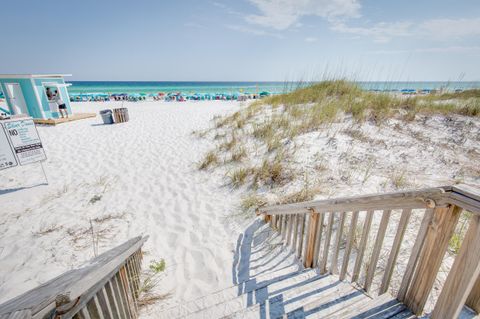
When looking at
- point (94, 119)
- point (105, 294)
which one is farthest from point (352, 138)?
point (94, 119)

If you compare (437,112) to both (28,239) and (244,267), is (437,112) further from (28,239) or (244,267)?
(28,239)

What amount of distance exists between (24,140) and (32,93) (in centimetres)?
873

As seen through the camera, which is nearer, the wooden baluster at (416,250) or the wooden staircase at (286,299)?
the wooden baluster at (416,250)

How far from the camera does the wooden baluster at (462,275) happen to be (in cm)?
101

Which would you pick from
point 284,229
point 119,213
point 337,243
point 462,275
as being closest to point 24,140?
point 119,213

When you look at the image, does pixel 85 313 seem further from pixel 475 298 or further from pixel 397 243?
pixel 475 298

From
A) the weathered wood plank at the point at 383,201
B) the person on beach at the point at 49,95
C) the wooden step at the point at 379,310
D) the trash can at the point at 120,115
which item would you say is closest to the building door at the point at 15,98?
the person on beach at the point at 49,95

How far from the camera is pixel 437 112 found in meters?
7.48

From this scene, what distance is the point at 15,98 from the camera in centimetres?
1087

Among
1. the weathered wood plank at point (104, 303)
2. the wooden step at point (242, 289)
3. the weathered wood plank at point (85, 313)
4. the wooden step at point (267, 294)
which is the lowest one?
the wooden step at point (242, 289)

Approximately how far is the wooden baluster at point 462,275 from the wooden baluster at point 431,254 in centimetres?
8

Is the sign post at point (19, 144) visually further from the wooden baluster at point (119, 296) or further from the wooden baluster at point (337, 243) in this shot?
the wooden baluster at point (337, 243)

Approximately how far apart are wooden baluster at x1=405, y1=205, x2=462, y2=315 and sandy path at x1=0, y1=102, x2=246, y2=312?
6.46 ft

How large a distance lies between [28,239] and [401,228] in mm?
5067
